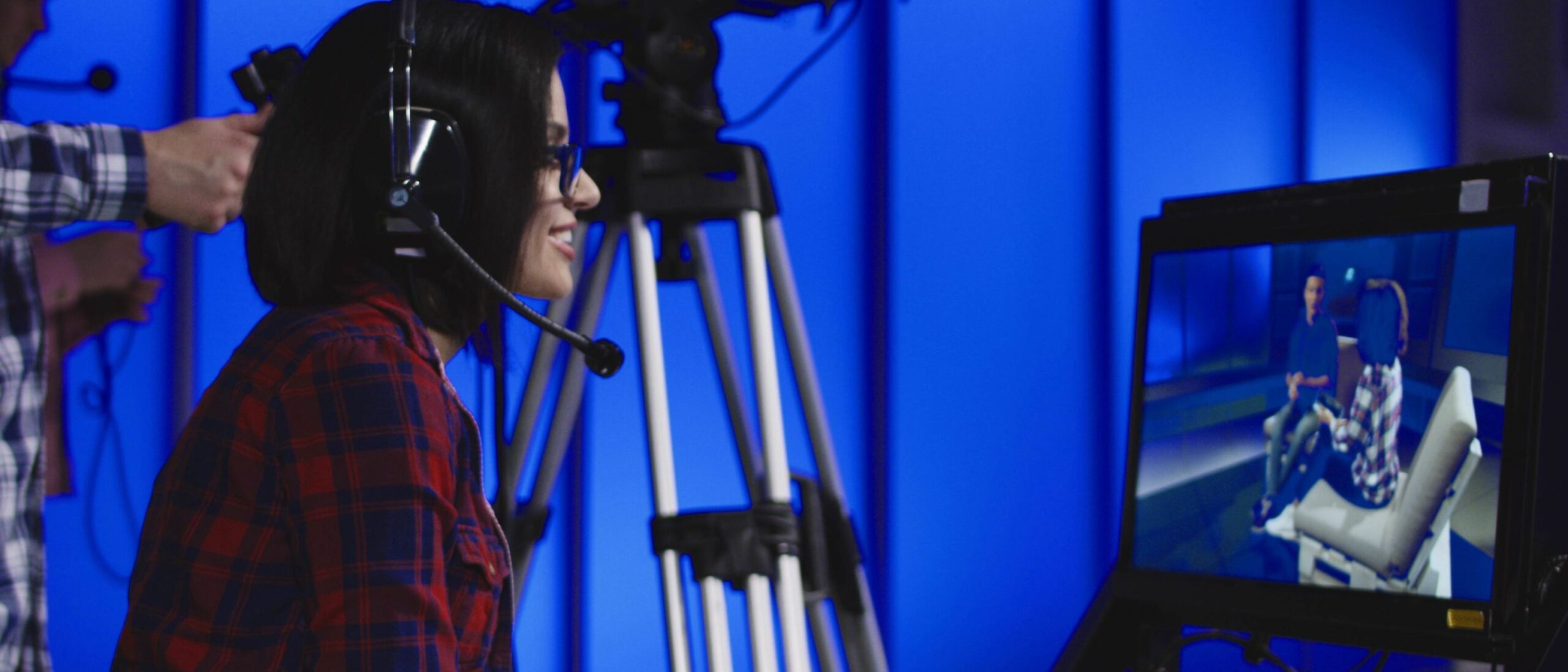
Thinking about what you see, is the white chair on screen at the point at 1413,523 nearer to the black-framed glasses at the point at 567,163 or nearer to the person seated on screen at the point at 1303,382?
the person seated on screen at the point at 1303,382

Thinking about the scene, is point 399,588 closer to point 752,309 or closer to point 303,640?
point 303,640

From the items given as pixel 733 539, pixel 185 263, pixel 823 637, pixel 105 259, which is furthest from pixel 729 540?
pixel 185 263

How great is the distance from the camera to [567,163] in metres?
Answer: 0.90

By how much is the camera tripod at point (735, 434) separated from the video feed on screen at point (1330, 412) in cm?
A: 33

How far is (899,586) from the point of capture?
6.69 ft

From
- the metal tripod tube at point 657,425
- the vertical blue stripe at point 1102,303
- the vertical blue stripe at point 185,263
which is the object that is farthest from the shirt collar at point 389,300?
the vertical blue stripe at point 1102,303

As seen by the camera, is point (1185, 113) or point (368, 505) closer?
→ point (368, 505)

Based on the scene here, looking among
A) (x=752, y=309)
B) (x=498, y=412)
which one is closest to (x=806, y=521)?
(x=752, y=309)

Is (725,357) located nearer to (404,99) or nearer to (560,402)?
(560,402)

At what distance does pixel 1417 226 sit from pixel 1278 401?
18 centimetres

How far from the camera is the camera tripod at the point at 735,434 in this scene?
1142 millimetres

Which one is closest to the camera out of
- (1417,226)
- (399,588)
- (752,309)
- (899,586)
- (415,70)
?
(399,588)

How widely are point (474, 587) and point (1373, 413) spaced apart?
2.37ft

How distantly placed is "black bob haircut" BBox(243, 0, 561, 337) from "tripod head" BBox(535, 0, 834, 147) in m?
0.38
